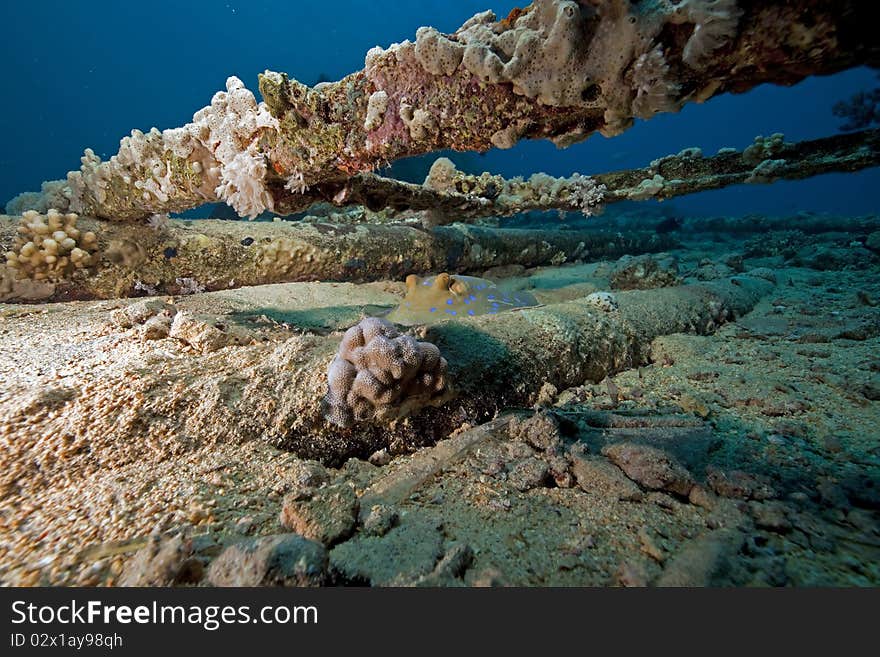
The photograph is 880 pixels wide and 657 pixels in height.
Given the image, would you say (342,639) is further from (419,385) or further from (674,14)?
(674,14)

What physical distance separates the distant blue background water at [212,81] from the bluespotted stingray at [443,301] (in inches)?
1877

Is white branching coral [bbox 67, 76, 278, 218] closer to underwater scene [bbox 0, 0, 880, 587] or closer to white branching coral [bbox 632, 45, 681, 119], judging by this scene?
underwater scene [bbox 0, 0, 880, 587]

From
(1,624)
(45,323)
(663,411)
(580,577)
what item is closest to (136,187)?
(45,323)

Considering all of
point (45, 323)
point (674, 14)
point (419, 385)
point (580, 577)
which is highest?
Result: point (674, 14)

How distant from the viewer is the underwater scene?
137 centimetres

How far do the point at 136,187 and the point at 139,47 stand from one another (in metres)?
107

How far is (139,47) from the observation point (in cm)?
7412

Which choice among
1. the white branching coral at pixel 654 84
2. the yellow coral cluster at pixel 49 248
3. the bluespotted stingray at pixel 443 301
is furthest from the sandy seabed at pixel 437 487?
the bluespotted stingray at pixel 443 301

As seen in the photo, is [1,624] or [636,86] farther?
[636,86]

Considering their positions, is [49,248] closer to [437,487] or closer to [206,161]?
[206,161]

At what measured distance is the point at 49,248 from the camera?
3729mm

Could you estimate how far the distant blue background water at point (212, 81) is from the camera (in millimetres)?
61531

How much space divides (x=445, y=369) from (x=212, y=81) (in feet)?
342

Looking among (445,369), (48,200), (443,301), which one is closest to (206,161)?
(48,200)
